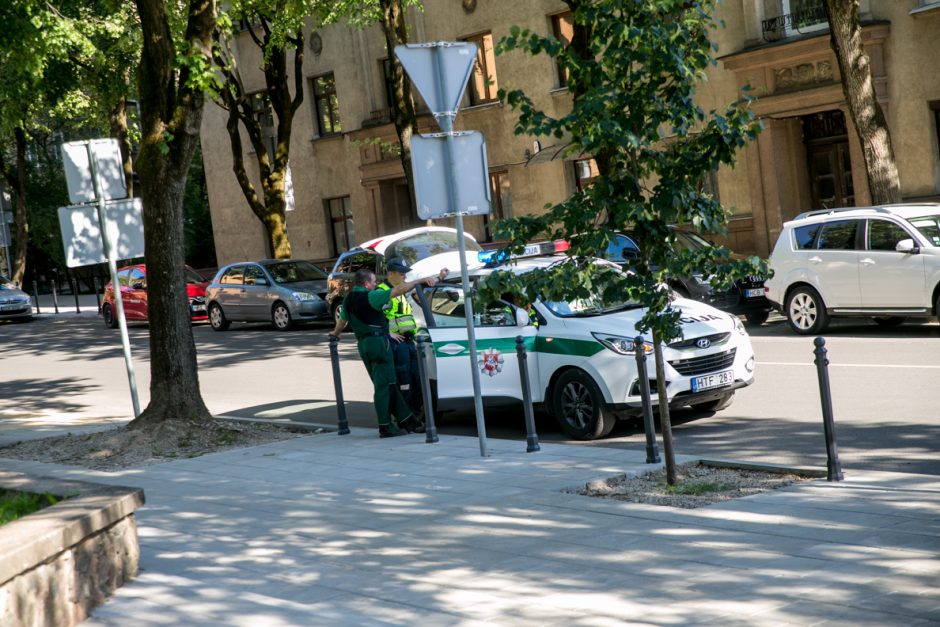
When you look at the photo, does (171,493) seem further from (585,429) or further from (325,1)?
(325,1)

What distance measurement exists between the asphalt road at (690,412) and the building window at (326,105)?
1162cm

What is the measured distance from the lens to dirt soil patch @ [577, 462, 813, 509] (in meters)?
7.71

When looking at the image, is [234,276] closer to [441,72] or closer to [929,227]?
[929,227]

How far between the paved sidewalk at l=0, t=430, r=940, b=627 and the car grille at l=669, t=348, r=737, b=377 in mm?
1628

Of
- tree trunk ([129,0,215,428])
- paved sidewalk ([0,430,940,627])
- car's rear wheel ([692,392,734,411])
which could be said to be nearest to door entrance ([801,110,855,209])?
car's rear wheel ([692,392,734,411])

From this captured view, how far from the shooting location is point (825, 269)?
17062mm

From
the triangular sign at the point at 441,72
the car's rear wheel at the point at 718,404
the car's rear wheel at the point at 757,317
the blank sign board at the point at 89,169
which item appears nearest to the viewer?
the triangular sign at the point at 441,72

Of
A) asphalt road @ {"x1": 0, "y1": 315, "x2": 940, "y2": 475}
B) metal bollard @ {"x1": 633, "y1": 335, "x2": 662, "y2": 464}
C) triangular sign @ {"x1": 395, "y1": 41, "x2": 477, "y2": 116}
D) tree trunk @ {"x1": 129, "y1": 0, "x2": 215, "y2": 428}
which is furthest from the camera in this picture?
tree trunk @ {"x1": 129, "y1": 0, "x2": 215, "y2": 428}

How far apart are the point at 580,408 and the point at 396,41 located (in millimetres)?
13681

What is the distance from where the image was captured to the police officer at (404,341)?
38.3 ft

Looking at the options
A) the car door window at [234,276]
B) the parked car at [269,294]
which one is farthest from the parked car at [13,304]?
the car door window at [234,276]

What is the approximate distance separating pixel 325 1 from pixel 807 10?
400 inches

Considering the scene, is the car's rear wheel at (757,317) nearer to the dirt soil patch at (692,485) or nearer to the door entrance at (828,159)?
the door entrance at (828,159)

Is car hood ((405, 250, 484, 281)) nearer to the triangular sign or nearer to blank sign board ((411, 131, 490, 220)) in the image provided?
blank sign board ((411, 131, 490, 220))
